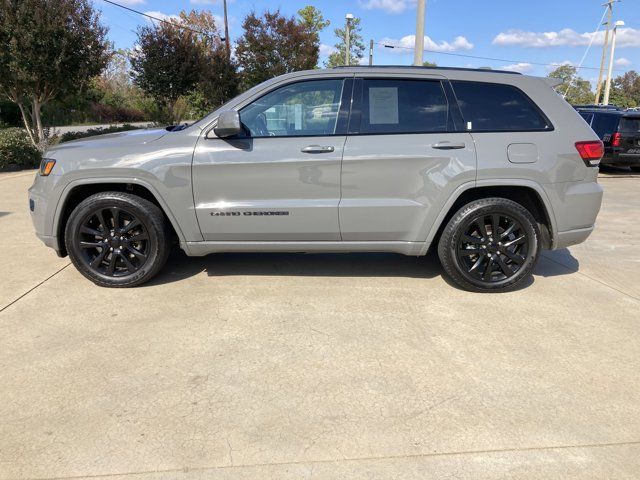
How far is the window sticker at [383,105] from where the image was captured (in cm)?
405

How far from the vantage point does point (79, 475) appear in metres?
2.19

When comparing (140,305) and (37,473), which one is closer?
(37,473)

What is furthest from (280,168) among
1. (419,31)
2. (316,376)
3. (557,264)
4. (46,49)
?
(46,49)

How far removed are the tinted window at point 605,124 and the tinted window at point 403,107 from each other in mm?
9958

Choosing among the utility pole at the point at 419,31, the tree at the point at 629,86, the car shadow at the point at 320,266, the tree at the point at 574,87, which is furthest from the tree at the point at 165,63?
the tree at the point at 629,86

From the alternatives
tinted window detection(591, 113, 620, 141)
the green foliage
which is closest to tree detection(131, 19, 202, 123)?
the green foliage

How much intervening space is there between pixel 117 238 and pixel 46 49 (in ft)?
32.1

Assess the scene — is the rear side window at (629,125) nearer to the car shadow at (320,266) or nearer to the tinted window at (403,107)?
the car shadow at (320,266)

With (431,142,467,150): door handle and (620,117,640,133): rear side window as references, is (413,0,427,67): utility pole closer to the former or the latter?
(620,117,640,133): rear side window

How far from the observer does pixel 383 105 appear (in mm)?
4078

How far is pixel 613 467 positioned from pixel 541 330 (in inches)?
55.9

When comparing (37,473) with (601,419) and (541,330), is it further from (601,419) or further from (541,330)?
(541,330)

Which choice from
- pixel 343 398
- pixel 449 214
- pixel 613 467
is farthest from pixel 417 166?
pixel 613 467

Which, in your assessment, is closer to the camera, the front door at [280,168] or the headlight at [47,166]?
the front door at [280,168]
